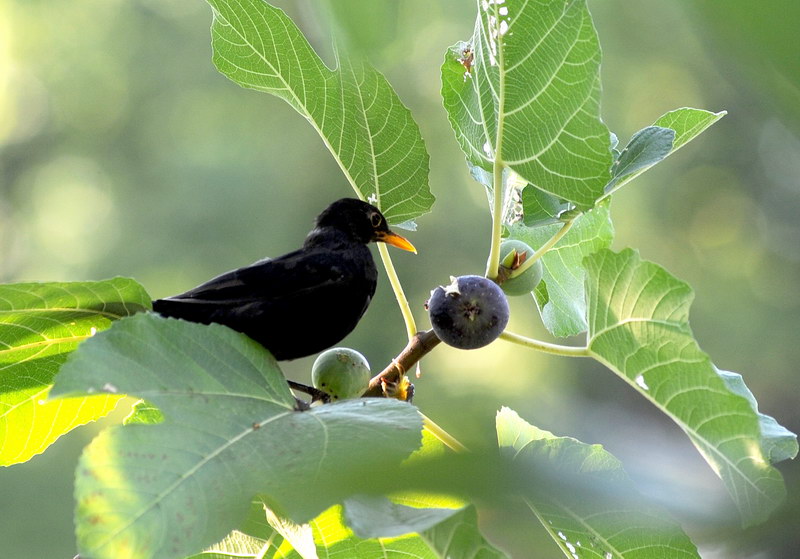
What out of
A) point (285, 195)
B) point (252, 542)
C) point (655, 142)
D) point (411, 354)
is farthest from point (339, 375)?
point (285, 195)

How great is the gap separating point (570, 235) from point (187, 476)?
1.28m

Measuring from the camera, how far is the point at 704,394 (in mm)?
1356

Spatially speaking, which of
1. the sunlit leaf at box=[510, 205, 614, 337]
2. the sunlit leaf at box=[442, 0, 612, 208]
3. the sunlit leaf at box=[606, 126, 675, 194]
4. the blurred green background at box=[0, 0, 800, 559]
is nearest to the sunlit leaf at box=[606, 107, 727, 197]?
the sunlit leaf at box=[606, 126, 675, 194]

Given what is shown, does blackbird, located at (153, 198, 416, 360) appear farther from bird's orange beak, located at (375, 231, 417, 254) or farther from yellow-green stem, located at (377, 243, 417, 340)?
yellow-green stem, located at (377, 243, 417, 340)

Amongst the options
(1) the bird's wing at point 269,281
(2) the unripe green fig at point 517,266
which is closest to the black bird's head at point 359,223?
(1) the bird's wing at point 269,281

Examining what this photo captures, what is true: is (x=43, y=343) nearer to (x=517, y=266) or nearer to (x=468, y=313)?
(x=468, y=313)

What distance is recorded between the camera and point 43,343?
5.60ft

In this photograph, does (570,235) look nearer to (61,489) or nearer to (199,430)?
(199,430)

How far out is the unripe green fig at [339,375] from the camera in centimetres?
171

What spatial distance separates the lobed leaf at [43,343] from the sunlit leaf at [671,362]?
882 millimetres

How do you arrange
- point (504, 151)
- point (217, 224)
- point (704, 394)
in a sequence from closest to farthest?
point (704, 394) → point (504, 151) → point (217, 224)

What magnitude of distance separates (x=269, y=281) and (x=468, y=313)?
0.76m

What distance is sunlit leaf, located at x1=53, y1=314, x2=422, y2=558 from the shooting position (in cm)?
111

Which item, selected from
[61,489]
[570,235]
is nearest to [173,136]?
[61,489]
